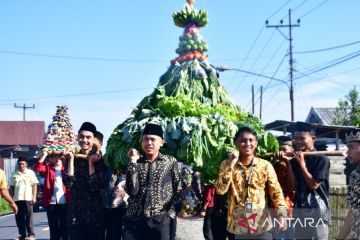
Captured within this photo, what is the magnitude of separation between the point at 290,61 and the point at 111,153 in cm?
2847

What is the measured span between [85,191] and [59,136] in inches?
64.9

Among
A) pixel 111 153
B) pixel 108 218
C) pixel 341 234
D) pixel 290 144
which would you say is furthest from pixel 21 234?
pixel 341 234

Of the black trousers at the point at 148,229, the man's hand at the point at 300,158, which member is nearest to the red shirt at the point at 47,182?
the black trousers at the point at 148,229

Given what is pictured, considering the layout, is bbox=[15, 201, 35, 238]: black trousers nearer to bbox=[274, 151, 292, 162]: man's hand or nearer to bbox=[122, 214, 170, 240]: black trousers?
bbox=[122, 214, 170, 240]: black trousers

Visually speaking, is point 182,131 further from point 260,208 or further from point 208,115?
point 260,208

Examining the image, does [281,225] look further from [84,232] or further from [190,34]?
[190,34]

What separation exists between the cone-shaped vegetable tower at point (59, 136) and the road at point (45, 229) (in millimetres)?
1850

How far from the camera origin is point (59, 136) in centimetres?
795

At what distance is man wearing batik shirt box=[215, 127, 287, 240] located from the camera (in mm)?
5355

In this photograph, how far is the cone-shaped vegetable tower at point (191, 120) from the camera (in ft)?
22.3

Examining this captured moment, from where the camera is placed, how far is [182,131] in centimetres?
677

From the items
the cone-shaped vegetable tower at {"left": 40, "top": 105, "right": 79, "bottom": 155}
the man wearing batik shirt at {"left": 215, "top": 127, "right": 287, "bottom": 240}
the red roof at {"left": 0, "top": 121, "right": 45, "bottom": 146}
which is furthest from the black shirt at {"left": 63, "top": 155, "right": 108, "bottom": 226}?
the red roof at {"left": 0, "top": 121, "right": 45, "bottom": 146}

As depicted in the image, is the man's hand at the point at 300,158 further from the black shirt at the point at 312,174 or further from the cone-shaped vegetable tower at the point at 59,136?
the cone-shaped vegetable tower at the point at 59,136

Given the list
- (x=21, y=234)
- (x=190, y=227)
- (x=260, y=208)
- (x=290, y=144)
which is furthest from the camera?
(x=21, y=234)
